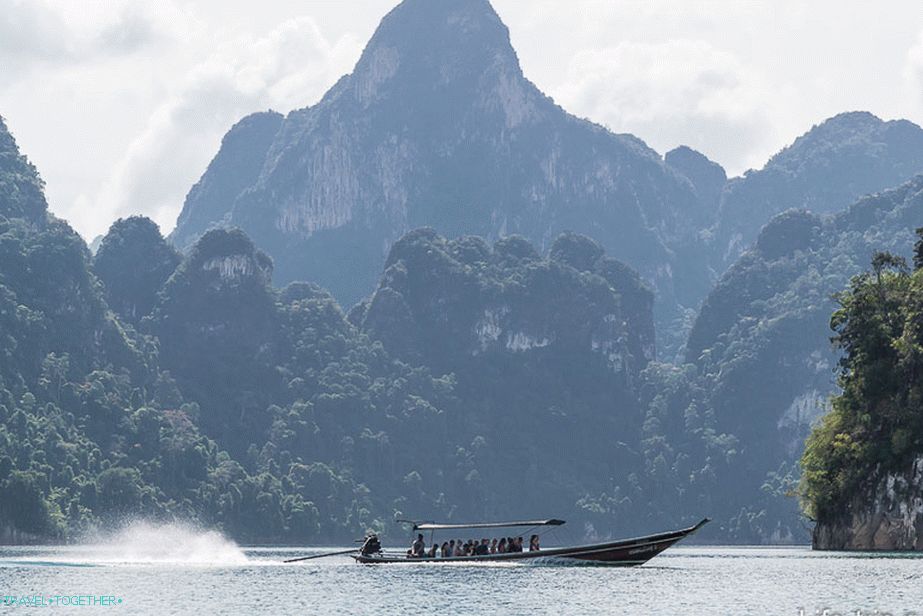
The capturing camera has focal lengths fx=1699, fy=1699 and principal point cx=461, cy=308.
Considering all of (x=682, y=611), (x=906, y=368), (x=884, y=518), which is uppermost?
(x=906, y=368)

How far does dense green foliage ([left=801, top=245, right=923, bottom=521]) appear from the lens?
120375 mm

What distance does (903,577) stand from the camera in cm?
8319

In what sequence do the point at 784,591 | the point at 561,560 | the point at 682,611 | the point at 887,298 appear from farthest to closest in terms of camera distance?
1. the point at 887,298
2. the point at 561,560
3. the point at 784,591
4. the point at 682,611

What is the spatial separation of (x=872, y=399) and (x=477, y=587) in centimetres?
5096

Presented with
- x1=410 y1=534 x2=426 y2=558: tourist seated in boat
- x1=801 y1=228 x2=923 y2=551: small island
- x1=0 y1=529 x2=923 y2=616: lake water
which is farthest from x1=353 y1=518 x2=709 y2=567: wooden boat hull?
x1=801 y1=228 x2=923 y2=551: small island

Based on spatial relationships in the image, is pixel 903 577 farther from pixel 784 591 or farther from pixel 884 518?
pixel 884 518

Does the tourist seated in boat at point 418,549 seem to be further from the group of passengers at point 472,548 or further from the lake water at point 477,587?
the lake water at point 477,587

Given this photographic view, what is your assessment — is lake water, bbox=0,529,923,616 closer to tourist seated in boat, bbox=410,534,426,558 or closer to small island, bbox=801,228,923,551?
tourist seated in boat, bbox=410,534,426,558

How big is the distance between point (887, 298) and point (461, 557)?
44.5 metres

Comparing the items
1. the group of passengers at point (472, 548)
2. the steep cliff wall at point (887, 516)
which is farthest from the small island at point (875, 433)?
the group of passengers at point (472, 548)

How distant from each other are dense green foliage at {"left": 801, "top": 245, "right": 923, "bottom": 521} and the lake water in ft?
39.8

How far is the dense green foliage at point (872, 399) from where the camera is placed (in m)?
120

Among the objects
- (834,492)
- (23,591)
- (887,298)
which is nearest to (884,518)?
(834,492)

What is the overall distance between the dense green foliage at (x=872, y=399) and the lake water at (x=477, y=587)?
1214 cm
